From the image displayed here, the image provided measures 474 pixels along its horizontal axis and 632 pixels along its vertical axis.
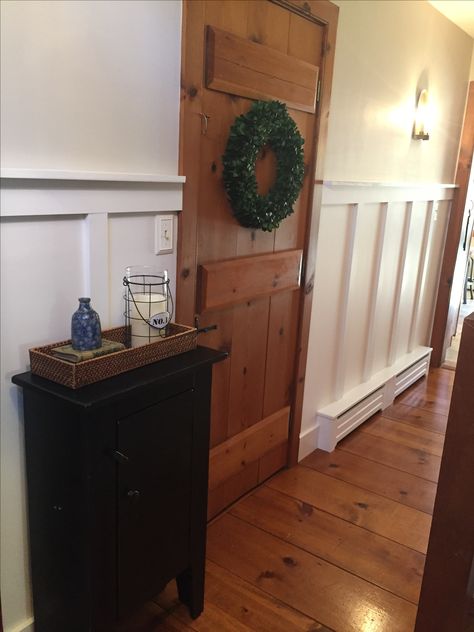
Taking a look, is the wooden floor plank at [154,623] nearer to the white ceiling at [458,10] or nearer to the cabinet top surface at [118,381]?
the cabinet top surface at [118,381]

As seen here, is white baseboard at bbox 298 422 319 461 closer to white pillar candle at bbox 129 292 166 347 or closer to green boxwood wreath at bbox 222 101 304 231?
green boxwood wreath at bbox 222 101 304 231

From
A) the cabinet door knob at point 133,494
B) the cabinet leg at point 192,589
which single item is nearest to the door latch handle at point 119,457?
the cabinet door knob at point 133,494

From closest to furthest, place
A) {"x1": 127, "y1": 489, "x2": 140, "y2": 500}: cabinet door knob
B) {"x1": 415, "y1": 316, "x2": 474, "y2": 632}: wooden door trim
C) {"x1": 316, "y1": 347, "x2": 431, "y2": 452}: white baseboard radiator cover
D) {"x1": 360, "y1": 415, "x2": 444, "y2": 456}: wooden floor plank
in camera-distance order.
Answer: {"x1": 415, "y1": 316, "x2": 474, "y2": 632}: wooden door trim < {"x1": 127, "y1": 489, "x2": 140, "y2": 500}: cabinet door knob < {"x1": 316, "y1": 347, "x2": 431, "y2": 452}: white baseboard radiator cover < {"x1": 360, "y1": 415, "x2": 444, "y2": 456}: wooden floor plank

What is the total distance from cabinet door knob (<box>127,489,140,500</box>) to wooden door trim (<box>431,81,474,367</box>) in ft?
10.8

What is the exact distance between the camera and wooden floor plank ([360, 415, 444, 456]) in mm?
2911

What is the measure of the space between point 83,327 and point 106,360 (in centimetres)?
10

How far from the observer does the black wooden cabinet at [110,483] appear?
1.29m

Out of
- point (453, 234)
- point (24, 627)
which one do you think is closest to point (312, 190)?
point (24, 627)

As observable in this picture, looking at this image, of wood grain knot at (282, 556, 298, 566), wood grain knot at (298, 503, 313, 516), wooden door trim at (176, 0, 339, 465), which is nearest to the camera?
wooden door trim at (176, 0, 339, 465)

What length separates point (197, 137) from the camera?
173 centimetres

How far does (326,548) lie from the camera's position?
2.07 metres

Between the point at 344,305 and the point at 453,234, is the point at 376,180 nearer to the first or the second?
the point at 344,305

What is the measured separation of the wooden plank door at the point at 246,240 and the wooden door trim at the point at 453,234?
203cm

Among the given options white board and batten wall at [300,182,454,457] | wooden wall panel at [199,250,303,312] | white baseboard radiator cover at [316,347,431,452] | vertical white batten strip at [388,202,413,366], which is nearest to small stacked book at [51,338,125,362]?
wooden wall panel at [199,250,303,312]
